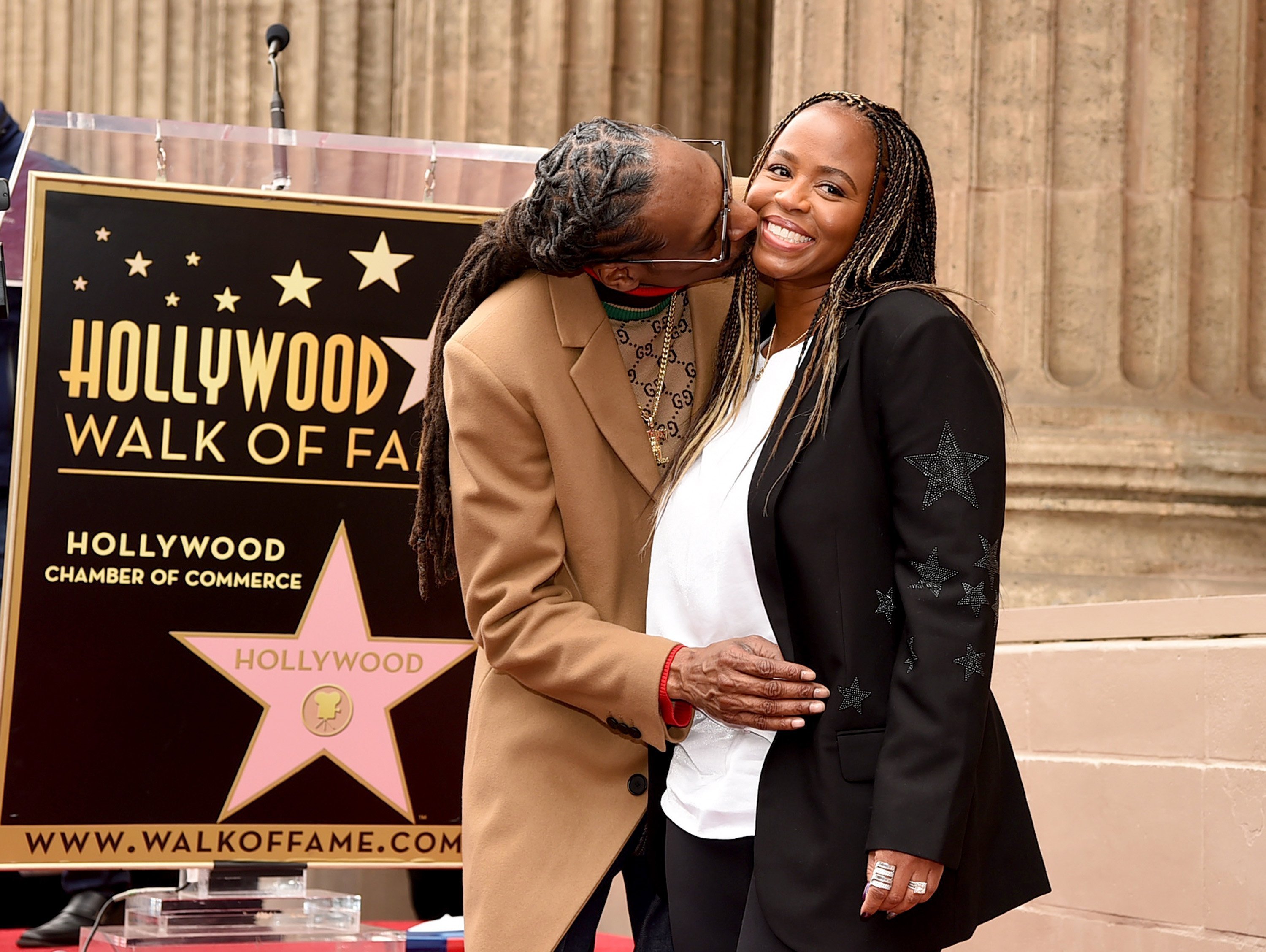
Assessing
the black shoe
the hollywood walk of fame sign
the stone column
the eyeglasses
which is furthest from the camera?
the stone column

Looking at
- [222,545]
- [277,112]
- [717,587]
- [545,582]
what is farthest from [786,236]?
[277,112]

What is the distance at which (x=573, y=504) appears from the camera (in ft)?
6.66

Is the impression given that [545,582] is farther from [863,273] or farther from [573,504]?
[863,273]

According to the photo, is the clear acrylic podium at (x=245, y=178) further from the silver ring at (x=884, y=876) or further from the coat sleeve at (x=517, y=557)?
the silver ring at (x=884, y=876)

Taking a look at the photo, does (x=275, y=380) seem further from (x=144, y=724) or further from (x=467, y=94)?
(x=467, y=94)

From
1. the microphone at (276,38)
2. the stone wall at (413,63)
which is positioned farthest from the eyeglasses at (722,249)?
the stone wall at (413,63)

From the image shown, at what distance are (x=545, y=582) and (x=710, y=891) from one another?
1.48 ft

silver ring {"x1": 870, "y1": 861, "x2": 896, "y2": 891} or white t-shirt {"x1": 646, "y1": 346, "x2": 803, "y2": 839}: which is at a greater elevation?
white t-shirt {"x1": 646, "y1": 346, "x2": 803, "y2": 839}

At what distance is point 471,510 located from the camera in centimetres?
199

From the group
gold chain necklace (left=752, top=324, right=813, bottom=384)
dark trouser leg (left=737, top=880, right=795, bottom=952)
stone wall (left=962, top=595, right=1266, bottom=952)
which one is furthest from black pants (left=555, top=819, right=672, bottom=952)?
stone wall (left=962, top=595, right=1266, bottom=952)

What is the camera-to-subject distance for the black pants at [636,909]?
2.10 m

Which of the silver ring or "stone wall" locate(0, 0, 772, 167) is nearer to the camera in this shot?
the silver ring

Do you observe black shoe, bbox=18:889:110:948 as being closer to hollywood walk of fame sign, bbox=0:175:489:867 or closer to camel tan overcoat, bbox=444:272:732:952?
hollywood walk of fame sign, bbox=0:175:489:867

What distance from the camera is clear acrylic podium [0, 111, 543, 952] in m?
3.10
